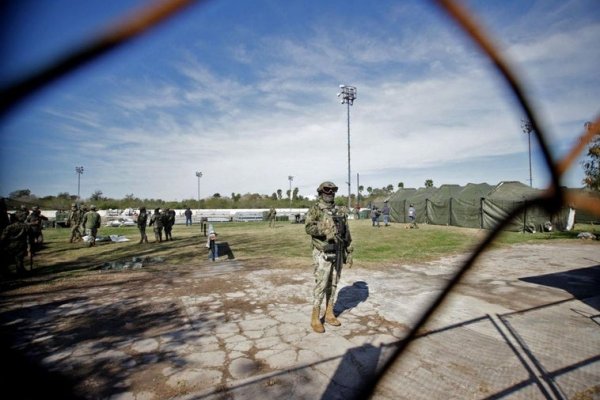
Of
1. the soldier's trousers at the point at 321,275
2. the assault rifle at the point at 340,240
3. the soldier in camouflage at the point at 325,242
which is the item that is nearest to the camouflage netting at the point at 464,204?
the assault rifle at the point at 340,240

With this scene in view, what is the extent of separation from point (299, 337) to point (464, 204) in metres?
21.1

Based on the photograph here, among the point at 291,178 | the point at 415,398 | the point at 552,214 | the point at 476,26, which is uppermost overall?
the point at 291,178

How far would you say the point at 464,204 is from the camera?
2245 centimetres

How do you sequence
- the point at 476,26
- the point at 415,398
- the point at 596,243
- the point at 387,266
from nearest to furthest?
the point at 476,26 < the point at 415,398 < the point at 387,266 < the point at 596,243

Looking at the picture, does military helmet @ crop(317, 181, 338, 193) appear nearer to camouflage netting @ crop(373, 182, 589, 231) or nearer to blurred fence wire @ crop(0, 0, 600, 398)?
blurred fence wire @ crop(0, 0, 600, 398)

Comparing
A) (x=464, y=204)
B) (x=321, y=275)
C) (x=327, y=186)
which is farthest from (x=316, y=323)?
(x=464, y=204)

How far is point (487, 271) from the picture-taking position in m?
8.54

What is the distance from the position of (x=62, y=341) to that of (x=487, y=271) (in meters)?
8.90

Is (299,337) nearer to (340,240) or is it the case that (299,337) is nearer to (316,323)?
(316,323)

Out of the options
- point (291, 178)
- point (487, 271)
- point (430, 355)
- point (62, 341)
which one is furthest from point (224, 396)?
point (291, 178)

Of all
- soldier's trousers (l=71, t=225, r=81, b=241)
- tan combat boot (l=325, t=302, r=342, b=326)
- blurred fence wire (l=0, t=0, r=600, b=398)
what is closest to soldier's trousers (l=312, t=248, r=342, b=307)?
tan combat boot (l=325, t=302, r=342, b=326)

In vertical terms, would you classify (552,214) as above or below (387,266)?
above

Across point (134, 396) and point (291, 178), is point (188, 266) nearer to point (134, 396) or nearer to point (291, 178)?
point (134, 396)

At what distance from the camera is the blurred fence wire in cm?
44
